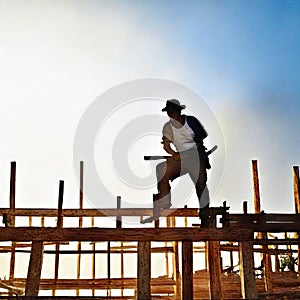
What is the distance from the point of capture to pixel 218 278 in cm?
805

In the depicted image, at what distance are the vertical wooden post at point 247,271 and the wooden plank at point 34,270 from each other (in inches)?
91.0

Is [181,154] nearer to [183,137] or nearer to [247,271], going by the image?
[183,137]

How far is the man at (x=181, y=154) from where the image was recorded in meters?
8.45

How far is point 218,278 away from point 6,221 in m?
3.46

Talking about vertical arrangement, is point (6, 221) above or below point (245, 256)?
above

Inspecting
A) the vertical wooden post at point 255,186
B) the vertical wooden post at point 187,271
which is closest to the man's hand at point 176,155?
the vertical wooden post at point 187,271

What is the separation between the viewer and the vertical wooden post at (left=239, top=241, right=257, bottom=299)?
641 cm

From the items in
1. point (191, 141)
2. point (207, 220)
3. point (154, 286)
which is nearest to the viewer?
point (207, 220)

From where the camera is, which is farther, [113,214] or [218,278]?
[113,214]

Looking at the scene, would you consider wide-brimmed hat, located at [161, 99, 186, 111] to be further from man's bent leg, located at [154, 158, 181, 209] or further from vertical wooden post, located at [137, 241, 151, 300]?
vertical wooden post, located at [137, 241, 151, 300]

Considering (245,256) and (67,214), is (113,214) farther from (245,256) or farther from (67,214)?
(245,256)

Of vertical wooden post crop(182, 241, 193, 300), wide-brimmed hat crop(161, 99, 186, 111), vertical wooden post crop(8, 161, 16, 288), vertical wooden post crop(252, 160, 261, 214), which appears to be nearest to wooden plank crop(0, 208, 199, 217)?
wide-brimmed hat crop(161, 99, 186, 111)

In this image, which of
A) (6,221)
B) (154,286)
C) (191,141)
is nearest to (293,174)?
(154,286)

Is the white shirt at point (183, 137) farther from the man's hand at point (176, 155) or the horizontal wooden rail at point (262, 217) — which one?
the horizontal wooden rail at point (262, 217)
